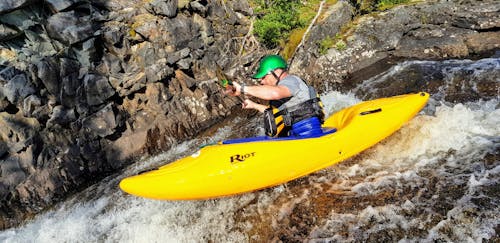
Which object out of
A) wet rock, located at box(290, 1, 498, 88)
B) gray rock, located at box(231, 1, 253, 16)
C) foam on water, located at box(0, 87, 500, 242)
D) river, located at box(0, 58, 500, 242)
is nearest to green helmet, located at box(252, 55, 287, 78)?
river, located at box(0, 58, 500, 242)

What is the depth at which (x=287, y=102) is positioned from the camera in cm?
445

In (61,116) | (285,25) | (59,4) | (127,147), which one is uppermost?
(59,4)

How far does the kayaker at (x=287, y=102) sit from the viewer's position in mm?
4254

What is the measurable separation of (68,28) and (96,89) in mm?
1240

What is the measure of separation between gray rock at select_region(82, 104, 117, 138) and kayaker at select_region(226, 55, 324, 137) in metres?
3.35

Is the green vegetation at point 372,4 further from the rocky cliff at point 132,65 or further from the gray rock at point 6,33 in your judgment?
the gray rock at point 6,33

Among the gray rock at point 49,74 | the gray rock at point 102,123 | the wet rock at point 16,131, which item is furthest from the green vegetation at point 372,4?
the wet rock at point 16,131

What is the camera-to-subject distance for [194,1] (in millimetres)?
8477

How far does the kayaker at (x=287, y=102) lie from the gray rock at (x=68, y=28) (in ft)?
13.5

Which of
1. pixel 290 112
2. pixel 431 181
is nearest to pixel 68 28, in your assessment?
pixel 290 112

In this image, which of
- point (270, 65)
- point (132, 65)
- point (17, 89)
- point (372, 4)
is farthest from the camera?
point (372, 4)

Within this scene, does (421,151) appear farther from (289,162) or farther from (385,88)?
(385,88)

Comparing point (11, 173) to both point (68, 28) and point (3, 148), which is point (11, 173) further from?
point (68, 28)

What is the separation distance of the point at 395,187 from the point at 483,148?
128 cm
